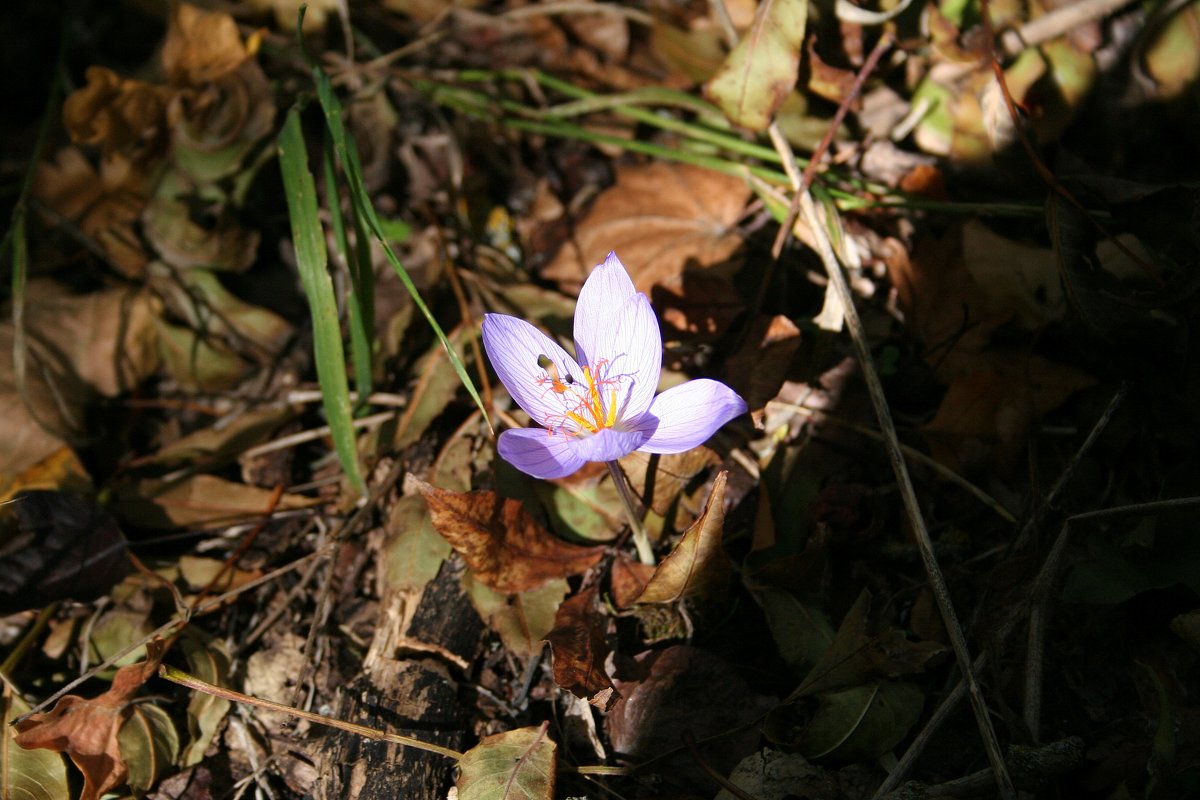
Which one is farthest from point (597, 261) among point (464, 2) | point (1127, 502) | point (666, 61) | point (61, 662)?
point (61, 662)

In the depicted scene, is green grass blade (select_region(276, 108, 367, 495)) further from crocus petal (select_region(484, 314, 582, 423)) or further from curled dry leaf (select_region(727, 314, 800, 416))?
curled dry leaf (select_region(727, 314, 800, 416))

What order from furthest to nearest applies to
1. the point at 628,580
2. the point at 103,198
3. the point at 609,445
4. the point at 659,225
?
the point at 103,198, the point at 659,225, the point at 628,580, the point at 609,445

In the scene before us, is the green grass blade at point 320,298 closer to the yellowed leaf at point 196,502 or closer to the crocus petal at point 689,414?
the yellowed leaf at point 196,502

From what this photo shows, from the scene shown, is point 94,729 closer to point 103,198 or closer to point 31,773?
point 31,773

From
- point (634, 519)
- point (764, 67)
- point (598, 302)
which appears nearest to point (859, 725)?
point (634, 519)

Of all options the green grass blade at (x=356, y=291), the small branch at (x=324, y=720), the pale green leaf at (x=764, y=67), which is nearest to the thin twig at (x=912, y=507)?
the pale green leaf at (x=764, y=67)
